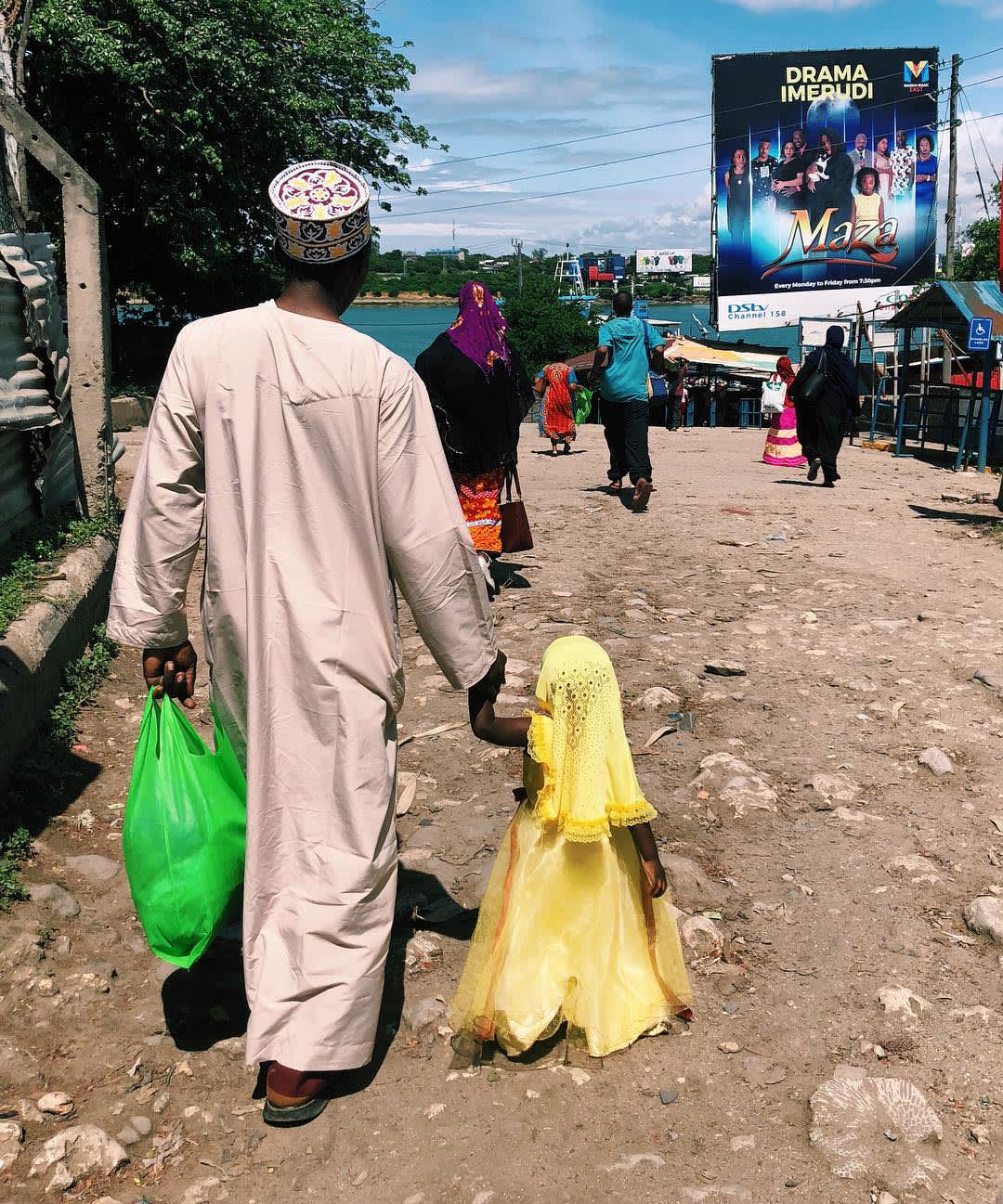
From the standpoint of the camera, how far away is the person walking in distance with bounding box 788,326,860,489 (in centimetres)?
1077

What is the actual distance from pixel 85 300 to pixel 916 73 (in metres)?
34.4

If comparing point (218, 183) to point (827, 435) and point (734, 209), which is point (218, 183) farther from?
point (734, 209)

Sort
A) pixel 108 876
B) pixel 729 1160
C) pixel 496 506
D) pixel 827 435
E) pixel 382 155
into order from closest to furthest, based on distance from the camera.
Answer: pixel 729 1160 < pixel 108 876 < pixel 496 506 < pixel 827 435 < pixel 382 155

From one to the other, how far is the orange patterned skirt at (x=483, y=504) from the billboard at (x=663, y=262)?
329 ft

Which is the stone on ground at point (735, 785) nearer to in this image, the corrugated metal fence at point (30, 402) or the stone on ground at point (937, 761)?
the stone on ground at point (937, 761)

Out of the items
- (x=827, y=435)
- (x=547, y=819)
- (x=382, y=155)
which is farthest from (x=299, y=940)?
(x=382, y=155)

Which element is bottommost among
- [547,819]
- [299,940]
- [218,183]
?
[299,940]

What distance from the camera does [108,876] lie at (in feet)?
10.8

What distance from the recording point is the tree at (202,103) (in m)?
16.4

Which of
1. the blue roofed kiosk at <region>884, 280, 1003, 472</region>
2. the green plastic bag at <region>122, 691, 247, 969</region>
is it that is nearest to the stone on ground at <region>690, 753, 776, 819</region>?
the green plastic bag at <region>122, 691, 247, 969</region>

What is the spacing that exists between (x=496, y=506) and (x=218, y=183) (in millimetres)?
15169

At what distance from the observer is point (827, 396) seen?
423 inches

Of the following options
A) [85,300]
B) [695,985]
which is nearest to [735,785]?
[695,985]

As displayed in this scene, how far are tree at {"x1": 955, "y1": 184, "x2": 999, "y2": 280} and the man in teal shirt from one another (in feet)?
103
